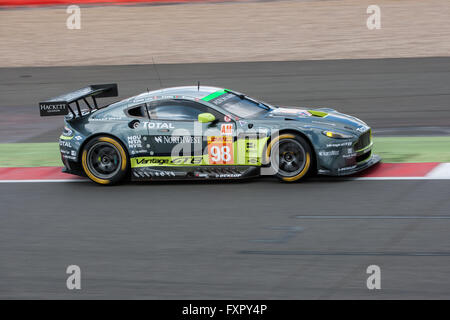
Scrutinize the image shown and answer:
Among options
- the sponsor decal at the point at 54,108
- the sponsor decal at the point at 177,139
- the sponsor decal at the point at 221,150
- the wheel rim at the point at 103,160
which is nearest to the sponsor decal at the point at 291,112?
the sponsor decal at the point at 221,150

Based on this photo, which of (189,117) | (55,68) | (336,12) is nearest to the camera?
(189,117)

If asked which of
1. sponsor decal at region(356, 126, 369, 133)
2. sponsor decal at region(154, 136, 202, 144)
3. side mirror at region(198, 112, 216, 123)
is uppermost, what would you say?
side mirror at region(198, 112, 216, 123)

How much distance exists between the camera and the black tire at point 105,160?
1061 cm

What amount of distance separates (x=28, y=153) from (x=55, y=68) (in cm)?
941

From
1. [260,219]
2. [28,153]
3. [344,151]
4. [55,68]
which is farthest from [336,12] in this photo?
[260,219]

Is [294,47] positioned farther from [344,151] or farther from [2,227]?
[2,227]

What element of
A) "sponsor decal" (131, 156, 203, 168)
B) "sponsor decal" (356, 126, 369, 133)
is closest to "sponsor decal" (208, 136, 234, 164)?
"sponsor decal" (131, 156, 203, 168)

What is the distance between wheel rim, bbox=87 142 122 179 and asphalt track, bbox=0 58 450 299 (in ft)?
0.77

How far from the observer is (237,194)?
32.5 feet

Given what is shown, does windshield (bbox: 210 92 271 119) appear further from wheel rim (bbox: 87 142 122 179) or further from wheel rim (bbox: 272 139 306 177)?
wheel rim (bbox: 87 142 122 179)

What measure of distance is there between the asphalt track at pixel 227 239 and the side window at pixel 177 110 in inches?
36.3

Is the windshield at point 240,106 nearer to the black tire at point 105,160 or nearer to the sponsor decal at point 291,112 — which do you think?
the sponsor decal at point 291,112

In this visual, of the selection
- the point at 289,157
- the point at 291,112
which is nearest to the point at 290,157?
the point at 289,157

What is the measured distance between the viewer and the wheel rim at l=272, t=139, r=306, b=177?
10047 mm
